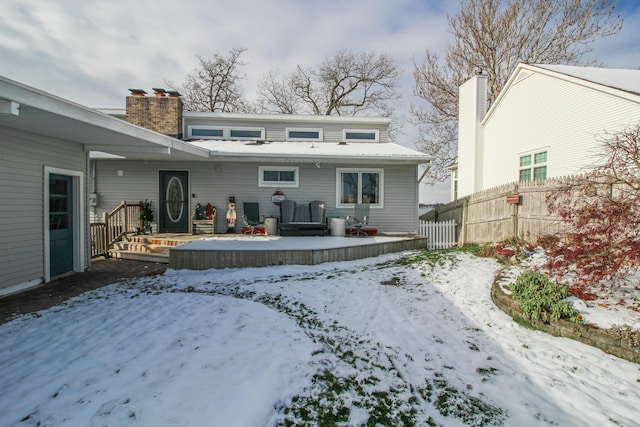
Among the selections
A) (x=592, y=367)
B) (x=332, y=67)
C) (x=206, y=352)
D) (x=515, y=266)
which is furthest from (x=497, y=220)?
(x=332, y=67)

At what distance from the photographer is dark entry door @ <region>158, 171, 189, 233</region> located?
962 cm

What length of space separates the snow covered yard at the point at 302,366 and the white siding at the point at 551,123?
22.2 feet

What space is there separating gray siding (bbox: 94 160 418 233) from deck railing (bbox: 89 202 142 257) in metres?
0.47

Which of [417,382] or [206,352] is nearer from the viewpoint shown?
[417,382]

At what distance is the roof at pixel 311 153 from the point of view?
28.8 feet

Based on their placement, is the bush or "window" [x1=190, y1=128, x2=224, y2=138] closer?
the bush

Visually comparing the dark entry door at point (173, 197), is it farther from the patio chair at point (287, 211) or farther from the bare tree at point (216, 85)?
the bare tree at point (216, 85)

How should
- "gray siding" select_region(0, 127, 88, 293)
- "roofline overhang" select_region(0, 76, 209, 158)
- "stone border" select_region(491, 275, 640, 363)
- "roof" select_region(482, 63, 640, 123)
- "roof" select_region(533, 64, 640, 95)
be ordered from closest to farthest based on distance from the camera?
"stone border" select_region(491, 275, 640, 363) → "roofline overhang" select_region(0, 76, 209, 158) → "gray siding" select_region(0, 127, 88, 293) → "roof" select_region(482, 63, 640, 123) → "roof" select_region(533, 64, 640, 95)

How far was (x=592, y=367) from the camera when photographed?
2.85m

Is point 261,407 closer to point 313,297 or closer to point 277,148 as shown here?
point 313,297

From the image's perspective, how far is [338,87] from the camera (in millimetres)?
23469

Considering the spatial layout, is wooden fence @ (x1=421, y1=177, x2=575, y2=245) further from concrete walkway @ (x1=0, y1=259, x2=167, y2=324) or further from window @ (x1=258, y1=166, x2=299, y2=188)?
concrete walkway @ (x1=0, y1=259, x2=167, y2=324)

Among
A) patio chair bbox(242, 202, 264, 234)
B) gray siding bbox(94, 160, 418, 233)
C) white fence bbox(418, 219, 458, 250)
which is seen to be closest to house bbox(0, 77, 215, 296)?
gray siding bbox(94, 160, 418, 233)

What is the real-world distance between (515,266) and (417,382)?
4.06m
